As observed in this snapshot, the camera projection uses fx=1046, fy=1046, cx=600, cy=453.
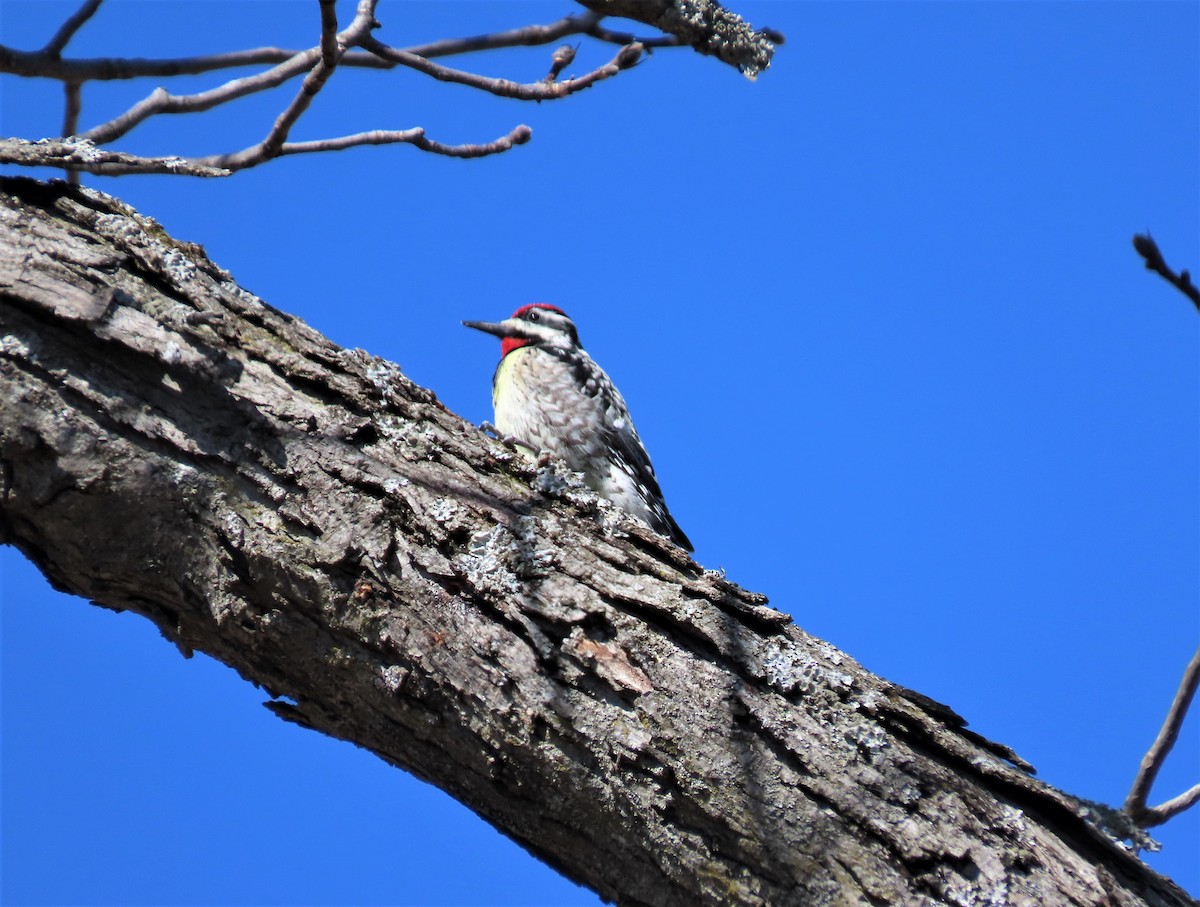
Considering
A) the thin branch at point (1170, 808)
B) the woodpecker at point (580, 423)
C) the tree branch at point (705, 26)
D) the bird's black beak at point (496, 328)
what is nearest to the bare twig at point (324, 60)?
the tree branch at point (705, 26)

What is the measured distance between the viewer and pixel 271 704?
2037mm

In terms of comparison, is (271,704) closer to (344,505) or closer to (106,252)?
(344,505)

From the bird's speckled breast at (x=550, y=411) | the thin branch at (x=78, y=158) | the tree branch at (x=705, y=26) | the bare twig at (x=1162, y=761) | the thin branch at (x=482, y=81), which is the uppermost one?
the bird's speckled breast at (x=550, y=411)

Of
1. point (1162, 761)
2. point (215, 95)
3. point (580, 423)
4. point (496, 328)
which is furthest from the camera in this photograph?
point (496, 328)

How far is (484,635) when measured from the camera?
6.41 ft

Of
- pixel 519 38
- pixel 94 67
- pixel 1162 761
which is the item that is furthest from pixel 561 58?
pixel 1162 761

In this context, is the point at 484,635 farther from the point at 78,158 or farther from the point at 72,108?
the point at 72,108

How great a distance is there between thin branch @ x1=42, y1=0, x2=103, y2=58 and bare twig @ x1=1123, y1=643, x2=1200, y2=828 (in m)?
3.08

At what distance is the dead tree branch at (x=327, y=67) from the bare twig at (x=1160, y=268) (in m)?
1.52

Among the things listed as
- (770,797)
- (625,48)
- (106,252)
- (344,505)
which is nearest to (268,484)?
(344,505)

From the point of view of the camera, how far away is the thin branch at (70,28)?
113 inches

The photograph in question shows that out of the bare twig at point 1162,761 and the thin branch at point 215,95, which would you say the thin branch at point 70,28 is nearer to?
the thin branch at point 215,95

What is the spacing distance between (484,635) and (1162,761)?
3.93 ft

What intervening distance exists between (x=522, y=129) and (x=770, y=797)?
212 cm
